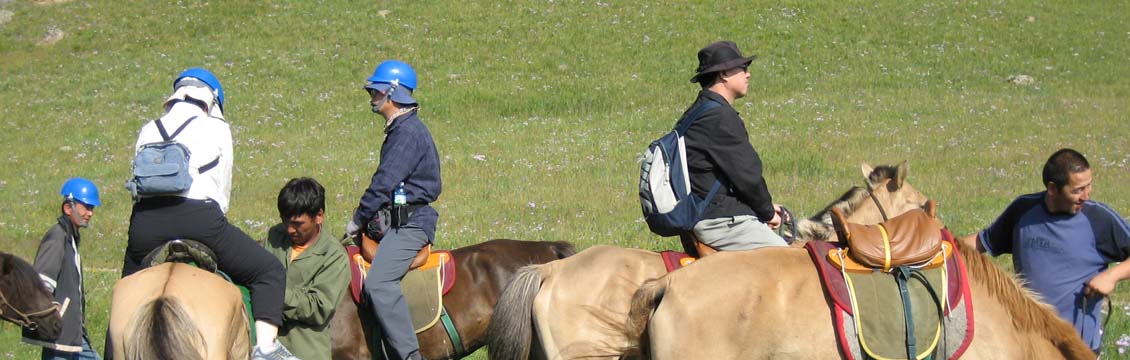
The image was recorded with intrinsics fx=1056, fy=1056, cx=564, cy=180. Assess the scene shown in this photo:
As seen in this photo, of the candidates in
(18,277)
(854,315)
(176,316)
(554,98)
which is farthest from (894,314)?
(554,98)

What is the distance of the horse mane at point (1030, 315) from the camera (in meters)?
5.34

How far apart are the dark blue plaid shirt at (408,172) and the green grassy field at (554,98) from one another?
4040 millimetres

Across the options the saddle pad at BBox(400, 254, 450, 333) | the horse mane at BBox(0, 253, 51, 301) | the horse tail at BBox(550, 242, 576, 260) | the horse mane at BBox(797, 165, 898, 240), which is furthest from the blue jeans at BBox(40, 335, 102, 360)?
the horse mane at BBox(797, 165, 898, 240)

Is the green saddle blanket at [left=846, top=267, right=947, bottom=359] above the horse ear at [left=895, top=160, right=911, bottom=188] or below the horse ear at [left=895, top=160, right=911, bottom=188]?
below

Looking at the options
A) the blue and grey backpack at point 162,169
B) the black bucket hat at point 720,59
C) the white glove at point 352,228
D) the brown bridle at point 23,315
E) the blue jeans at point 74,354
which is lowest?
the blue jeans at point 74,354

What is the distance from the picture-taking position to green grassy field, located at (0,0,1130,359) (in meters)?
14.8

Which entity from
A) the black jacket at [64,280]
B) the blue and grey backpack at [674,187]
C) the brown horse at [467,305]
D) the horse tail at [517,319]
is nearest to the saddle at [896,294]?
the blue and grey backpack at [674,187]

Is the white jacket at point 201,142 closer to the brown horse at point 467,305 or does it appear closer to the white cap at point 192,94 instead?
the white cap at point 192,94

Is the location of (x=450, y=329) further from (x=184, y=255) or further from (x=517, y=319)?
(x=184, y=255)

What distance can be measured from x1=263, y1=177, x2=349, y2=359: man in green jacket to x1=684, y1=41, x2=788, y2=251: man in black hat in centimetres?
221

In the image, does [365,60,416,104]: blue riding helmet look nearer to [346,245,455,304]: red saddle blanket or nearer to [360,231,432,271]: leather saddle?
[360,231,432,271]: leather saddle

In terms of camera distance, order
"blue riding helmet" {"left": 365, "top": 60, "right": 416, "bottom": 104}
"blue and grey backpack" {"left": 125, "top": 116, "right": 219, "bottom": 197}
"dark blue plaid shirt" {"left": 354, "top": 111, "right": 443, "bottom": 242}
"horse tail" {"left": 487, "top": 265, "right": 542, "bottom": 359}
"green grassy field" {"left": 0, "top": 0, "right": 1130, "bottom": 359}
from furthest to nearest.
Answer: "green grassy field" {"left": 0, "top": 0, "right": 1130, "bottom": 359} → "blue riding helmet" {"left": 365, "top": 60, "right": 416, "bottom": 104} → "dark blue plaid shirt" {"left": 354, "top": 111, "right": 443, "bottom": 242} → "horse tail" {"left": 487, "top": 265, "right": 542, "bottom": 359} → "blue and grey backpack" {"left": 125, "top": 116, "right": 219, "bottom": 197}

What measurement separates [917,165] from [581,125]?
731 cm

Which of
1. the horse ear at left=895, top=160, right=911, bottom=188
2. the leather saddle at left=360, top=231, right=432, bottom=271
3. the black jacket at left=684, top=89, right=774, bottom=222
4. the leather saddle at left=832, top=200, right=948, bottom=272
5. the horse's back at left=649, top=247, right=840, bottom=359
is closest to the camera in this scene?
the horse's back at left=649, top=247, right=840, bottom=359
